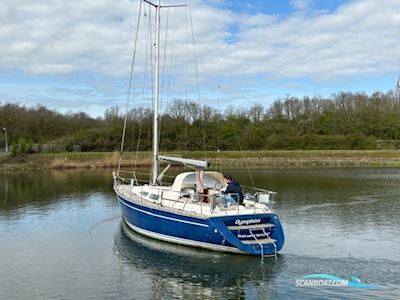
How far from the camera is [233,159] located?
Answer: 79.7m

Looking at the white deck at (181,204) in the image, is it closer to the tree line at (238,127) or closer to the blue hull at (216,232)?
the blue hull at (216,232)

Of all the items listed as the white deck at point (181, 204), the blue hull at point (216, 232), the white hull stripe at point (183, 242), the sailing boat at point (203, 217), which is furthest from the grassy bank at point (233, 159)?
the blue hull at point (216, 232)

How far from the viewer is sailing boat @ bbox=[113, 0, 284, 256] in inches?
675

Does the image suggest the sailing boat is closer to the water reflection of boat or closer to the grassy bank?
the water reflection of boat

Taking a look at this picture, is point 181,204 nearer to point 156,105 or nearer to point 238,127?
point 156,105

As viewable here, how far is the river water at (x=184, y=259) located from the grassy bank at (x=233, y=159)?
135ft

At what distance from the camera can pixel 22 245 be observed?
20578mm

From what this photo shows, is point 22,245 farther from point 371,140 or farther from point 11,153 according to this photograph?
point 371,140

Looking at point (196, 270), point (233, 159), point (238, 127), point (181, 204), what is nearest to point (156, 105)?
point (181, 204)

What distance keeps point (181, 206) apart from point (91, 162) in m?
57.2

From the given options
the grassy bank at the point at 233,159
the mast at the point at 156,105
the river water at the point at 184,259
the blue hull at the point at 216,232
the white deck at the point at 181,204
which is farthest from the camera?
the grassy bank at the point at 233,159

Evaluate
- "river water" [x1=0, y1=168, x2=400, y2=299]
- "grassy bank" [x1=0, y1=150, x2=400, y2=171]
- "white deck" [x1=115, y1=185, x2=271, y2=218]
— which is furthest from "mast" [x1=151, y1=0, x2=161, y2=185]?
"grassy bank" [x1=0, y1=150, x2=400, y2=171]

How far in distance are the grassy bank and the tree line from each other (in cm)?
408

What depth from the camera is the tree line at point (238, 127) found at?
81.3 metres
